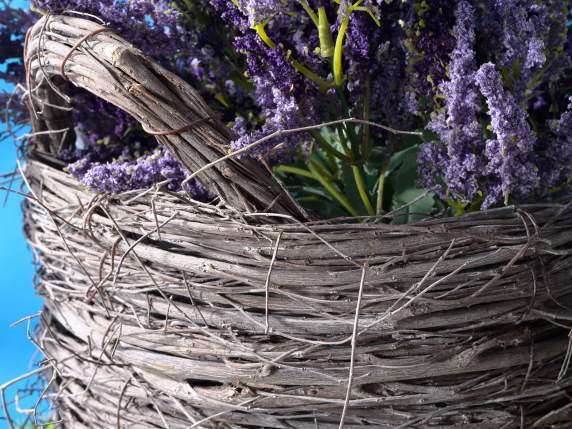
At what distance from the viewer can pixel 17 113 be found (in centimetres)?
110

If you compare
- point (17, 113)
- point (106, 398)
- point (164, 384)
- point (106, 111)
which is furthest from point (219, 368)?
point (17, 113)

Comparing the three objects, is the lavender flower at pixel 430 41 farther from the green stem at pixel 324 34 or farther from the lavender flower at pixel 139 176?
the lavender flower at pixel 139 176

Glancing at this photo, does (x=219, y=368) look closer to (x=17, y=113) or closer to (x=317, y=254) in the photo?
(x=317, y=254)

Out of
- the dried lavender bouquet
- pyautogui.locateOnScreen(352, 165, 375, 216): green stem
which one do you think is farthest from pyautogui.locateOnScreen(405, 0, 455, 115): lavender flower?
pyautogui.locateOnScreen(352, 165, 375, 216): green stem

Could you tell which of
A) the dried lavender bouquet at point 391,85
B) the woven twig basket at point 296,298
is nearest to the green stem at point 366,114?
the dried lavender bouquet at point 391,85

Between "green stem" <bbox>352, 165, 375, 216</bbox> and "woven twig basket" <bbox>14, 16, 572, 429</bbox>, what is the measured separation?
4.1 inches

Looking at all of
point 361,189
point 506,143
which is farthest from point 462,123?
Result: point 361,189

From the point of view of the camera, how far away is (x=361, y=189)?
2.65 ft

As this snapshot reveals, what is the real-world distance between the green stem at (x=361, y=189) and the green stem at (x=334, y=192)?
0.07 ft

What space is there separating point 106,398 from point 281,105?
0.45 metres

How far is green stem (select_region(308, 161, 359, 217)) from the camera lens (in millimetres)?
855

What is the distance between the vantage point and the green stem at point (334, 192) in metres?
Result: 0.86

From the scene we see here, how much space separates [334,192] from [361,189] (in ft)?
0.23

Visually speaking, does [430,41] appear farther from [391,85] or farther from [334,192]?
[334,192]
